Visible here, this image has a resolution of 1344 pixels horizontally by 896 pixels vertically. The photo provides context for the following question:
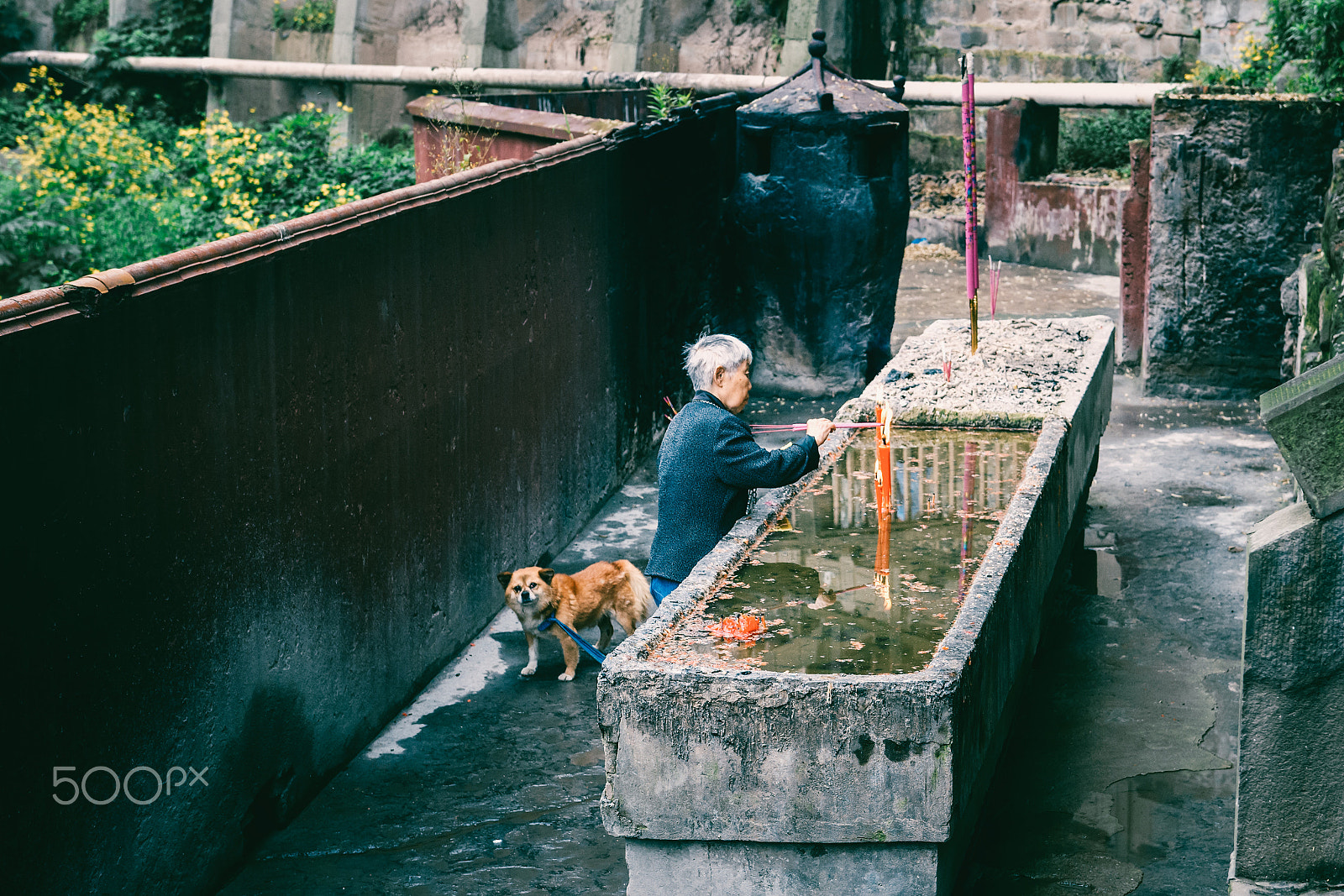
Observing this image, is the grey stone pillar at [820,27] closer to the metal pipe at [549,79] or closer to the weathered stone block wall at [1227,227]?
the metal pipe at [549,79]

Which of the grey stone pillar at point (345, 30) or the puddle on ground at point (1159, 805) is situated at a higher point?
the grey stone pillar at point (345, 30)

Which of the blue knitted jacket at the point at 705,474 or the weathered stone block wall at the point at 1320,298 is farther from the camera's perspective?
the weathered stone block wall at the point at 1320,298

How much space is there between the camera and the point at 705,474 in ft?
15.3

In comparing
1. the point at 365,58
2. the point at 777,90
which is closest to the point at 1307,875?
the point at 777,90

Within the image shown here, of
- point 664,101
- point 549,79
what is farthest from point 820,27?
point 664,101

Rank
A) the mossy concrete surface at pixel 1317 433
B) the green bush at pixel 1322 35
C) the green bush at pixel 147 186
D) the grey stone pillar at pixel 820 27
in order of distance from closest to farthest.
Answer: the mossy concrete surface at pixel 1317 433
the green bush at pixel 1322 35
the green bush at pixel 147 186
the grey stone pillar at pixel 820 27

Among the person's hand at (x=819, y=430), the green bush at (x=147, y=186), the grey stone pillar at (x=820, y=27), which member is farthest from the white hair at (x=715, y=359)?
the grey stone pillar at (x=820, y=27)

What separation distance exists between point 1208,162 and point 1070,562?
12.0ft

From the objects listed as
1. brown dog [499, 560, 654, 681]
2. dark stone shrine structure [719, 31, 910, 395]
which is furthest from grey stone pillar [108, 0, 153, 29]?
brown dog [499, 560, 654, 681]

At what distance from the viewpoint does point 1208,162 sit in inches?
351

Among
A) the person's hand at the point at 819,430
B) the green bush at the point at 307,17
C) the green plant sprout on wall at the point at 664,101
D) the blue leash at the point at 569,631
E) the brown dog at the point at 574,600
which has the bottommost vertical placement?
the blue leash at the point at 569,631

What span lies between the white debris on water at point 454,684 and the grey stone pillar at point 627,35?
12502mm

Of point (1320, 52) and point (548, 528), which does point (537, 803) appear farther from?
point (1320, 52)

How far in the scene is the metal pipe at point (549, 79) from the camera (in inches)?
534
